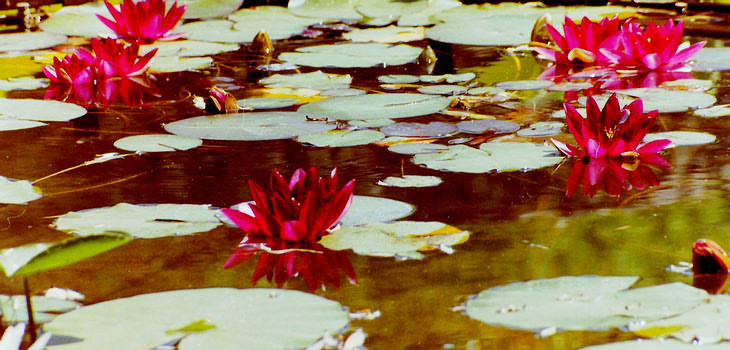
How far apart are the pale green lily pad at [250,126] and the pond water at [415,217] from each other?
68 millimetres

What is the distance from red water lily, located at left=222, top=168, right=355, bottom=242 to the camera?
2.02m

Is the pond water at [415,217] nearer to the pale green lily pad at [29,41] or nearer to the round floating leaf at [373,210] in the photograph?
the round floating leaf at [373,210]

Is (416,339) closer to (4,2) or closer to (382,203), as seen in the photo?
(382,203)

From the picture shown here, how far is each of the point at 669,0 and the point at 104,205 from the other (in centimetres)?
478

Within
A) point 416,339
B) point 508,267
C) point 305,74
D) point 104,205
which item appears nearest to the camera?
point 416,339

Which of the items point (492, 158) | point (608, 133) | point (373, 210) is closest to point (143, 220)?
point (373, 210)

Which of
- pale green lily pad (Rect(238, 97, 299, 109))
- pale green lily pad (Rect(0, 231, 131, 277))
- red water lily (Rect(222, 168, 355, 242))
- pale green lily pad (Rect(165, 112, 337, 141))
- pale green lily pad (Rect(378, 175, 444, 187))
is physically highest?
pale green lily pad (Rect(0, 231, 131, 277))

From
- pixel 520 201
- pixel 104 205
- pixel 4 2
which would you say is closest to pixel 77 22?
pixel 4 2

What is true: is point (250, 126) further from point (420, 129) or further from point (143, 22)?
point (143, 22)

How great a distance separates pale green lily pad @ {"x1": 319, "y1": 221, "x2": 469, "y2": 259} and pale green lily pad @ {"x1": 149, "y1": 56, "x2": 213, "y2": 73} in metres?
2.50

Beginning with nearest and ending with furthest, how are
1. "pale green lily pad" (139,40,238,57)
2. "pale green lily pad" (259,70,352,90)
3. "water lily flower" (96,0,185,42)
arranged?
"pale green lily pad" (259,70,352,90), "pale green lily pad" (139,40,238,57), "water lily flower" (96,0,185,42)

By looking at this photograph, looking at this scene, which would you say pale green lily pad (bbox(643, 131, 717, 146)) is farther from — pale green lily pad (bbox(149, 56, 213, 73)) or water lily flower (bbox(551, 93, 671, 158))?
pale green lily pad (bbox(149, 56, 213, 73))

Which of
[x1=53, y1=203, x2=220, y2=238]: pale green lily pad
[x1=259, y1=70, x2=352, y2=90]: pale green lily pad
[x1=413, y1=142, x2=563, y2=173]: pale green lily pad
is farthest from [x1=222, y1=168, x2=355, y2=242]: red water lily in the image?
[x1=259, y1=70, x2=352, y2=90]: pale green lily pad

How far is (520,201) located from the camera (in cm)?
228
